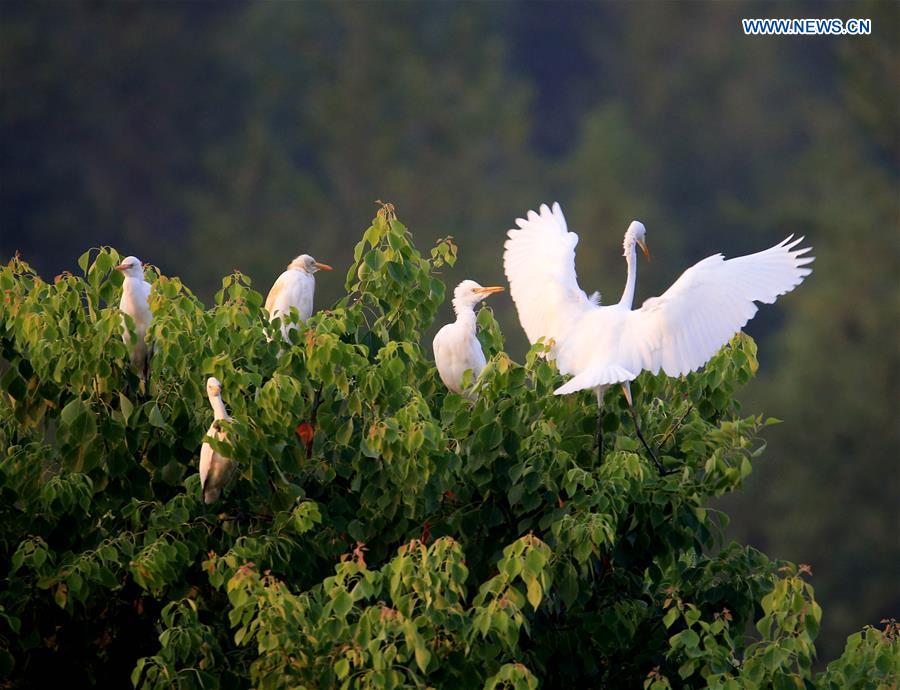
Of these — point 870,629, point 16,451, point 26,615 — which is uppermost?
point 16,451

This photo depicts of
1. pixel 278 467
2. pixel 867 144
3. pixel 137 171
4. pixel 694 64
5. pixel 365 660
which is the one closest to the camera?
pixel 365 660

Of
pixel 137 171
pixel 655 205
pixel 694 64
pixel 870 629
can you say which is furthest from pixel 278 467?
pixel 694 64

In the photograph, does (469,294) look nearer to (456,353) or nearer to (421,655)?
(456,353)

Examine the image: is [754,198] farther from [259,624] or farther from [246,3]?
[259,624]

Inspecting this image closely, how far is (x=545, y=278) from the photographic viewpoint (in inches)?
321

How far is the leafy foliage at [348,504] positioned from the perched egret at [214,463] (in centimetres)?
11

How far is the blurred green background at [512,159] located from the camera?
26.9 meters

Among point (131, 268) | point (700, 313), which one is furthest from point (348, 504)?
point (700, 313)

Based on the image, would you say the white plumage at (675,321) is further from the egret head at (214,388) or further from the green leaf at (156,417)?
the green leaf at (156,417)

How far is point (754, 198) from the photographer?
1384 inches

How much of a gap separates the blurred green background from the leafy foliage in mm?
18326

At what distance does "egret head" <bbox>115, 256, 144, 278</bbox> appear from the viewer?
7.66 m

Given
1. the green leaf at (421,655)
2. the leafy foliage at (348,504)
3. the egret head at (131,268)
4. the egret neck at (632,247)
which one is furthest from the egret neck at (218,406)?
the egret neck at (632,247)

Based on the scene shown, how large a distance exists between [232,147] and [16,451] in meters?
28.2
